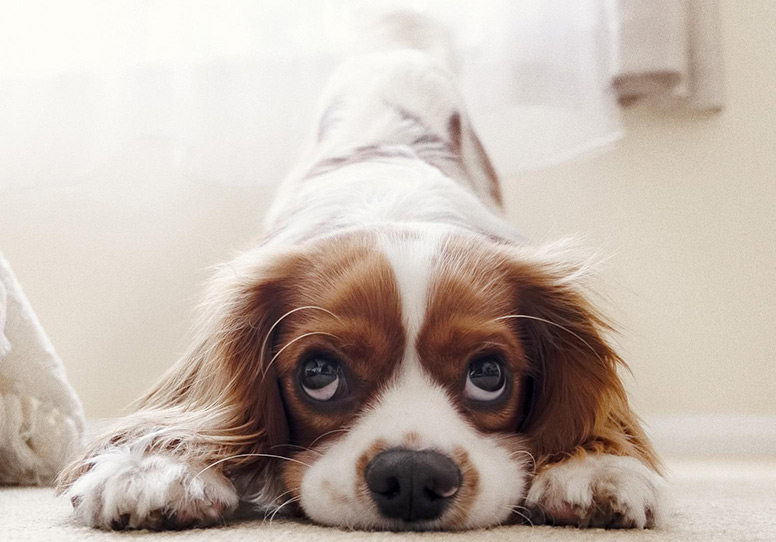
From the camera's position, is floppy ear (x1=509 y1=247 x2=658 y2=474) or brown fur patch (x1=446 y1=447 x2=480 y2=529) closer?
brown fur patch (x1=446 y1=447 x2=480 y2=529)

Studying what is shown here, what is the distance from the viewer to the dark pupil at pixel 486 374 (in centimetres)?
141

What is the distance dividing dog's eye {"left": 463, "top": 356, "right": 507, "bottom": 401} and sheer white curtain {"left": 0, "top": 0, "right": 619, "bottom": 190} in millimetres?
1923

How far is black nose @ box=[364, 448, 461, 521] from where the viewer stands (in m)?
1.22

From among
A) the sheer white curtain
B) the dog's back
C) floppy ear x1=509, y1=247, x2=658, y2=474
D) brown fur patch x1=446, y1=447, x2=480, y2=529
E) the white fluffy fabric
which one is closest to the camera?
brown fur patch x1=446, y1=447, x2=480, y2=529

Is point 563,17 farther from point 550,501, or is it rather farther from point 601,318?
point 550,501

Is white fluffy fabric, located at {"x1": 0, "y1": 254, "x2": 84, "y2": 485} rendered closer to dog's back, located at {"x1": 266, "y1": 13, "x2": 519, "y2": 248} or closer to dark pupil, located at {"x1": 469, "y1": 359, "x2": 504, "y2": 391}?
dog's back, located at {"x1": 266, "y1": 13, "x2": 519, "y2": 248}

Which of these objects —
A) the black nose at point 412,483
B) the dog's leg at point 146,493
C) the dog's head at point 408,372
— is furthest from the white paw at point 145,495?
the black nose at point 412,483

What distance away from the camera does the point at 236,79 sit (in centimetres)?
326

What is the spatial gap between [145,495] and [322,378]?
1.08ft

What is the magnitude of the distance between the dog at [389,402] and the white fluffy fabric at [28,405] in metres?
0.23

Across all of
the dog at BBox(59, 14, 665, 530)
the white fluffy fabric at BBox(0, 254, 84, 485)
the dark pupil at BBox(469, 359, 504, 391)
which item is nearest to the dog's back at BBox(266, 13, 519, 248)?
the dog at BBox(59, 14, 665, 530)

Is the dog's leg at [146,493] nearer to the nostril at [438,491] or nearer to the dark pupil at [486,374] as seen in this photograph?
the nostril at [438,491]

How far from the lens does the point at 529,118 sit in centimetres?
329

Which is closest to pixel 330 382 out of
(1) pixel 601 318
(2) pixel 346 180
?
(1) pixel 601 318
